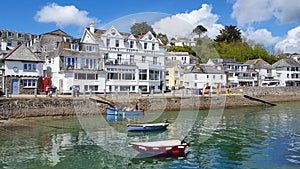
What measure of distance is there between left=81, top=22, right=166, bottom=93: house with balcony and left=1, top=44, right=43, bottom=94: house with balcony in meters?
11.1

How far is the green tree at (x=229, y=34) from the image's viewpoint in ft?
367

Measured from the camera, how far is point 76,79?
150 feet

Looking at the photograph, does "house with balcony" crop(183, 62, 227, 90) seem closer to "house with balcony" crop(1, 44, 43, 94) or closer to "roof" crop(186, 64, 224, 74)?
"roof" crop(186, 64, 224, 74)

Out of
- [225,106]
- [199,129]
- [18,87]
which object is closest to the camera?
[199,129]

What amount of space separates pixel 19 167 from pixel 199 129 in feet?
57.7

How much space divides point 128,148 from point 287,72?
81744 mm

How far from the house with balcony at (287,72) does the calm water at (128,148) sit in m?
62.9

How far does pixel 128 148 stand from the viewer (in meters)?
20.3

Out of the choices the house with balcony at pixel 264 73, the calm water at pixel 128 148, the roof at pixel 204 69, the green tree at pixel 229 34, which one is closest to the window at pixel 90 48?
the calm water at pixel 128 148

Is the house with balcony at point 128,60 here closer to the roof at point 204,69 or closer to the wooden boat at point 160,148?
the roof at point 204,69

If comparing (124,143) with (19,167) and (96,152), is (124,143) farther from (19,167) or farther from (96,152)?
(19,167)

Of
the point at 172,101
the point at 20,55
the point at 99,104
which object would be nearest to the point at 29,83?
the point at 20,55

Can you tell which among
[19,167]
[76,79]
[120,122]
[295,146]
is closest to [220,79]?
[76,79]

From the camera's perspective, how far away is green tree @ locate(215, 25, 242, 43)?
367ft
